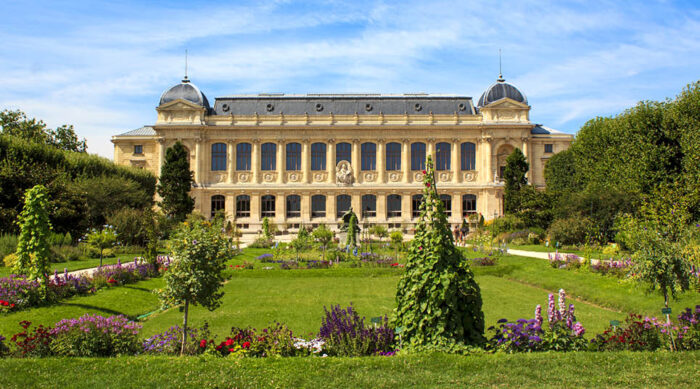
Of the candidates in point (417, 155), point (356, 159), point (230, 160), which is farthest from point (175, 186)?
point (417, 155)

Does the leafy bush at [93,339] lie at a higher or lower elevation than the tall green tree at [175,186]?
lower

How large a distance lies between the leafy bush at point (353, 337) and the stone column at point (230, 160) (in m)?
48.5

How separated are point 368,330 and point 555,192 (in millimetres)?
34542

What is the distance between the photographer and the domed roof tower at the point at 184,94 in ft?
184

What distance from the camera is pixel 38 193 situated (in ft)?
48.4

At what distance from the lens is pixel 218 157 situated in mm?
56500

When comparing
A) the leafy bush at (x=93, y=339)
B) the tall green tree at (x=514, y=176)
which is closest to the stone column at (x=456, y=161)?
the tall green tree at (x=514, y=176)

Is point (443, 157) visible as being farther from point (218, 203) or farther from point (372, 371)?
point (372, 371)

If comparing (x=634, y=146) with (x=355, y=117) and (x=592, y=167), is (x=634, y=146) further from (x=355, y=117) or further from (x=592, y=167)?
(x=355, y=117)

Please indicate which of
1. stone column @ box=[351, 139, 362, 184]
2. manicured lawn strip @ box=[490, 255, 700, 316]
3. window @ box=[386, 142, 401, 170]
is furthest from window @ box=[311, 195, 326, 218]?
manicured lawn strip @ box=[490, 255, 700, 316]

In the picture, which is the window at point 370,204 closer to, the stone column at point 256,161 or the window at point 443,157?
the window at point 443,157

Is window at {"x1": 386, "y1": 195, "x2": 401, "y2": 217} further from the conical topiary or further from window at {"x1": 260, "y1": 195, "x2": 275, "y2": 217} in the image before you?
the conical topiary

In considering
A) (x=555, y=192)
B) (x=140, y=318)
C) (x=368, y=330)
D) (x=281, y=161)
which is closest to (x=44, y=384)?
(x=368, y=330)

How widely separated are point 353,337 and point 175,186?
124ft
